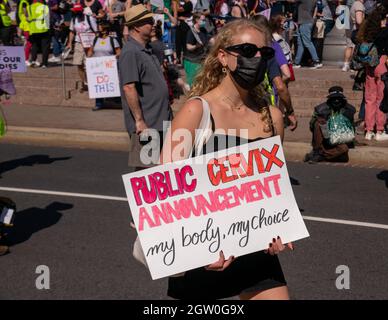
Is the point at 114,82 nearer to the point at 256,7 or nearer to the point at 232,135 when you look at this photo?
the point at 256,7

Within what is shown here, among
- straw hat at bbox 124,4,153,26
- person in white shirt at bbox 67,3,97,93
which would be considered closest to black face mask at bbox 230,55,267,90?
straw hat at bbox 124,4,153,26

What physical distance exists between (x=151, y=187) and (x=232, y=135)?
1.51 feet

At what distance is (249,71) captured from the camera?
370 centimetres

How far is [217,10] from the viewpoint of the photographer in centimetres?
1922

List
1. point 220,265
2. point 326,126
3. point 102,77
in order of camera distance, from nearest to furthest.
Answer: point 220,265 < point 326,126 < point 102,77

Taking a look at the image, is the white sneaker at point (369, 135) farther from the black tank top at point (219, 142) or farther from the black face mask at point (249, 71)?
the black tank top at point (219, 142)

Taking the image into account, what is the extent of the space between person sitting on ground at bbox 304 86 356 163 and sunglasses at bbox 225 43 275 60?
7.18 meters

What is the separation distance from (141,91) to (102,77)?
8769 millimetres

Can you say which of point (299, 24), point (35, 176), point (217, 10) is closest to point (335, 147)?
point (35, 176)

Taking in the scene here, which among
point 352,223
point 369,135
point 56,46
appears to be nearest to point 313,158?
point 369,135

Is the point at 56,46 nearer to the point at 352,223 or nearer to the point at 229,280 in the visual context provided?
the point at 352,223

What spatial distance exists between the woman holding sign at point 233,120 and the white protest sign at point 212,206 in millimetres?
75

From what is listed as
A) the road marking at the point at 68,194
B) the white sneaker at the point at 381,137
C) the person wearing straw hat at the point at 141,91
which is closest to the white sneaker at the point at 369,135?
the white sneaker at the point at 381,137

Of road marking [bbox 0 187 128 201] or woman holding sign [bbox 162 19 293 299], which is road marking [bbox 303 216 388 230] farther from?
woman holding sign [bbox 162 19 293 299]
